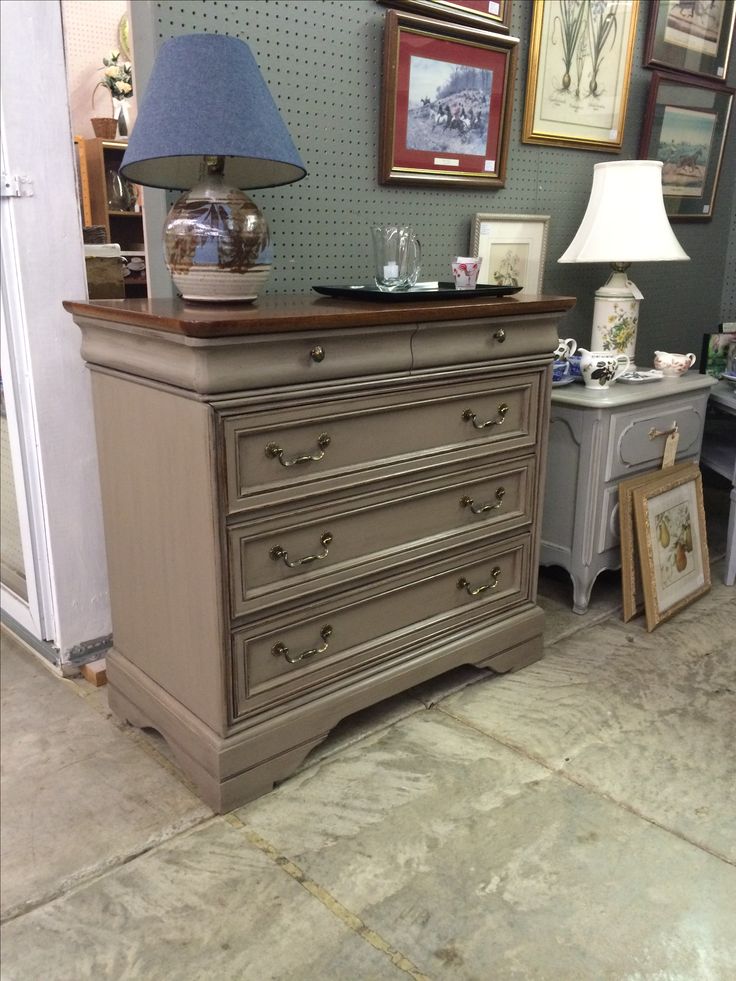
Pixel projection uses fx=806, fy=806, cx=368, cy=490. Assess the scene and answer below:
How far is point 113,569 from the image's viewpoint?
212 cm

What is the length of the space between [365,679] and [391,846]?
0.44 m

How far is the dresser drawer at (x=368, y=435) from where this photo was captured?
5.55 ft

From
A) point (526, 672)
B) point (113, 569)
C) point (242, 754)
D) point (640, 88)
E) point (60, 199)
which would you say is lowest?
point (526, 672)

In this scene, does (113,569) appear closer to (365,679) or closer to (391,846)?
(365,679)

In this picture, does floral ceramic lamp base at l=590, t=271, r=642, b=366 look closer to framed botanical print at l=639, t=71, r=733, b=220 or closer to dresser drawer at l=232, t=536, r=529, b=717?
framed botanical print at l=639, t=71, r=733, b=220

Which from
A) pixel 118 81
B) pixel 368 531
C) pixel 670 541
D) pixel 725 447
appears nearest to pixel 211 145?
pixel 368 531

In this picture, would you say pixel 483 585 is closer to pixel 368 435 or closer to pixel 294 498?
pixel 368 435

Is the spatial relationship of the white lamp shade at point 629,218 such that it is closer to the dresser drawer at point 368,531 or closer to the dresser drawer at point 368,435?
the dresser drawer at point 368,435

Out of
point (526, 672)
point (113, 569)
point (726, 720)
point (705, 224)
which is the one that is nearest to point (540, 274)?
point (705, 224)

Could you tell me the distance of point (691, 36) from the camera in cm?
329

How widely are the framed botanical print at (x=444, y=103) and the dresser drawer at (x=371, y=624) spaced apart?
1.22 meters

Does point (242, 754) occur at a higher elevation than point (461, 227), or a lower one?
lower

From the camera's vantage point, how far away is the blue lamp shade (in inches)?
61.9

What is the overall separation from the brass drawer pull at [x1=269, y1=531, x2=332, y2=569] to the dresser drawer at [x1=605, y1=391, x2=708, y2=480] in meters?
1.19
